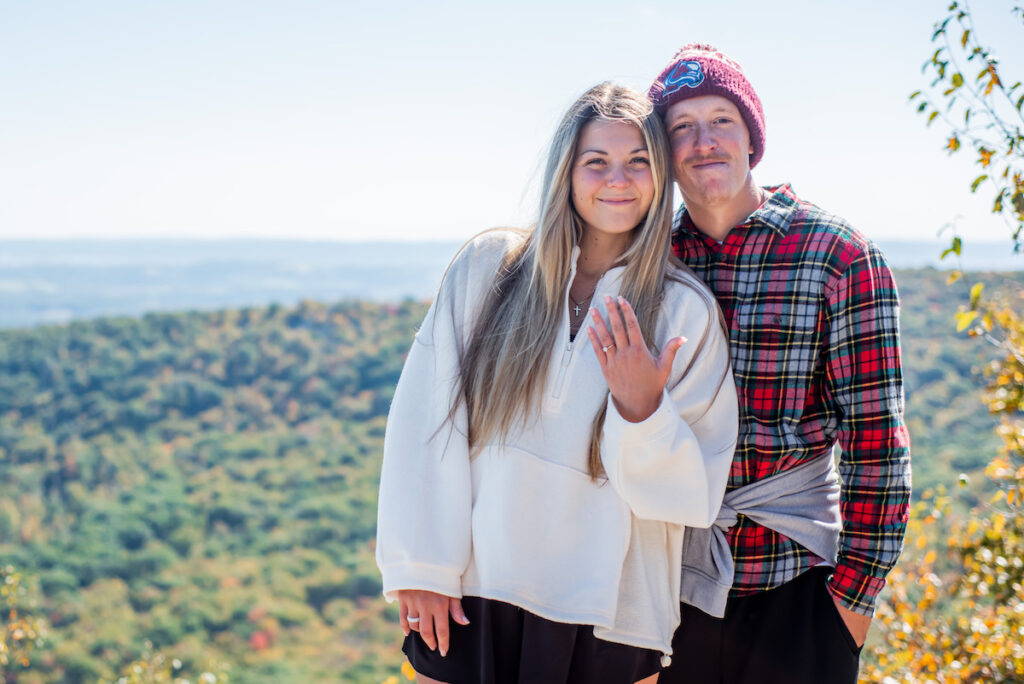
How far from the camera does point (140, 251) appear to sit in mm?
51469

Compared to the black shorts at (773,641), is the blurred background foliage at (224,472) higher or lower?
lower

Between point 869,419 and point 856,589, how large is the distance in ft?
1.17

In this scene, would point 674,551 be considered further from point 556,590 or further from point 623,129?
point 623,129

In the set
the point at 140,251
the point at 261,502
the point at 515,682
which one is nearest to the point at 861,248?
the point at 515,682

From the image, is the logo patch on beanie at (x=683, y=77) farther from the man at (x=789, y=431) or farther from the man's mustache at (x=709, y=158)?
the man's mustache at (x=709, y=158)

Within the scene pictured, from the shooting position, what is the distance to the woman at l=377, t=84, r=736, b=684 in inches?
66.6

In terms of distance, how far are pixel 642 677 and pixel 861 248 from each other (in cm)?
101

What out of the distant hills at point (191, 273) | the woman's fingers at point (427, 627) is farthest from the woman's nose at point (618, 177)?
the distant hills at point (191, 273)

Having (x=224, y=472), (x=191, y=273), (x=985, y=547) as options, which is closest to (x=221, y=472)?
(x=224, y=472)

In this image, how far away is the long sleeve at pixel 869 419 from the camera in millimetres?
1754

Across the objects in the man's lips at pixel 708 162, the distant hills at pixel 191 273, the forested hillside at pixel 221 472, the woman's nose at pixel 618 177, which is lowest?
the forested hillside at pixel 221 472

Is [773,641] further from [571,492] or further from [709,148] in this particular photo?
[709,148]

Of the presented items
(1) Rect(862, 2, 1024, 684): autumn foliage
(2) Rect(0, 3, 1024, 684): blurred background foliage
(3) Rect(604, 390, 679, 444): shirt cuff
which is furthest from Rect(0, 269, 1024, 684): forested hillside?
(3) Rect(604, 390, 679, 444): shirt cuff

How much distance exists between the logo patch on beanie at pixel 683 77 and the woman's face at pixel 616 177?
0.17 meters
